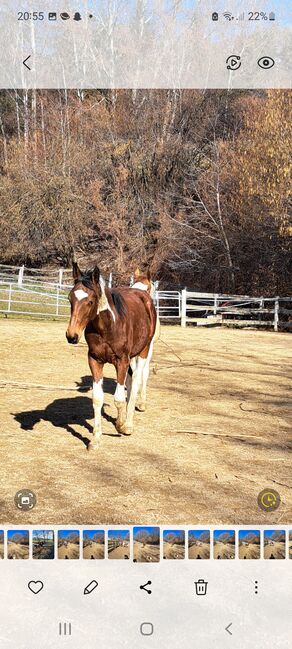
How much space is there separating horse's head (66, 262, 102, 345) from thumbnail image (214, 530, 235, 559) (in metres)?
3.05

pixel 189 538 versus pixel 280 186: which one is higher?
pixel 280 186

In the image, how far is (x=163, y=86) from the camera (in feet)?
136

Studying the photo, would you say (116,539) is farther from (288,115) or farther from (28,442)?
(288,115)

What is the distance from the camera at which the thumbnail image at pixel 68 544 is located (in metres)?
3.06

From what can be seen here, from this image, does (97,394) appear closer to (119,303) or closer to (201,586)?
(119,303)

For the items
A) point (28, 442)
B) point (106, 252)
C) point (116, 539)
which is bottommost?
point (28, 442)

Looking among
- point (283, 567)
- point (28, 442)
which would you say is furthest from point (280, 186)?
point (283, 567)

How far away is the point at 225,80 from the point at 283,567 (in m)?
41.4

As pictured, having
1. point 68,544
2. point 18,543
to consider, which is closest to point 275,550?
point 68,544

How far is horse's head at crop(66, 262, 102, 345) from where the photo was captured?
5988 mm

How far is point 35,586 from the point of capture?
3135 millimetres

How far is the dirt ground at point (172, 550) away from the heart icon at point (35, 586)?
588 millimetres

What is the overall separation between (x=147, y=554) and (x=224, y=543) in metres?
0.36

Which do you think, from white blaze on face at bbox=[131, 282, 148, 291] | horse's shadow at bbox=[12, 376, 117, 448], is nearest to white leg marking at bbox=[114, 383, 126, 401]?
horse's shadow at bbox=[12, 376, 117, 448]
